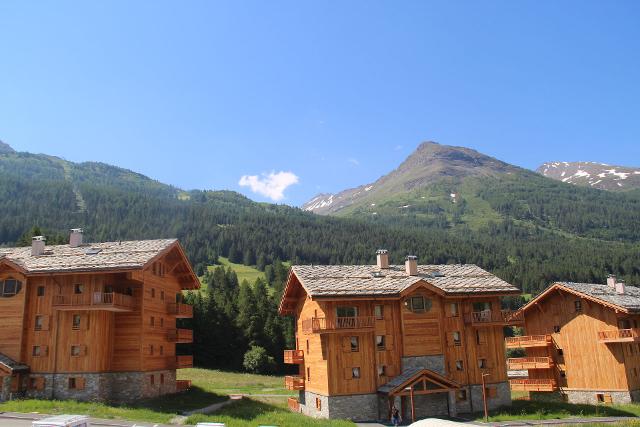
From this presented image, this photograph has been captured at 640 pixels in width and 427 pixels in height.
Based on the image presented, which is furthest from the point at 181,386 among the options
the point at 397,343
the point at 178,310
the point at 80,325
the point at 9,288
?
the point at 397,343

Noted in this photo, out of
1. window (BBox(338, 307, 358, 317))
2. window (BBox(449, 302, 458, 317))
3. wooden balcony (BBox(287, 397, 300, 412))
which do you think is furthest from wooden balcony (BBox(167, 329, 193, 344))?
window (BBox(449, 302, 458, 317))

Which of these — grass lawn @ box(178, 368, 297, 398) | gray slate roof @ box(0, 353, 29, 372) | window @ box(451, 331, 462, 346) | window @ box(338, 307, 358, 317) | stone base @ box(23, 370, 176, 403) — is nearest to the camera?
gray slate roof @ box(0, 353, 29, 372)

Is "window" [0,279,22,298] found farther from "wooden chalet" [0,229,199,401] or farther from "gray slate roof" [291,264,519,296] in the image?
"gray slate roof" [291,264,519,296]

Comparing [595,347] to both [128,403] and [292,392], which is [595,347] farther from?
[128,403]

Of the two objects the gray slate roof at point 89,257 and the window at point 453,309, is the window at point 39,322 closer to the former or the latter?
the gray slate roof at point 89,257

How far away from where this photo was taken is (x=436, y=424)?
2011 centimetres

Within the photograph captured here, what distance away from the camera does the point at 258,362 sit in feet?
265

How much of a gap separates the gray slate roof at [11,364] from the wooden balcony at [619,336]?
51.3 metres

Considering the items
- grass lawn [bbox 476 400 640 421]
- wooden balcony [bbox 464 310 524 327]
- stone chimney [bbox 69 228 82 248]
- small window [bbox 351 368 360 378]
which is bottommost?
grass lawn [bbox 476 400 640 421]

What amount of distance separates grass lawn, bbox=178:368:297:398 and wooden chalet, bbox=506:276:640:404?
27.1 metres

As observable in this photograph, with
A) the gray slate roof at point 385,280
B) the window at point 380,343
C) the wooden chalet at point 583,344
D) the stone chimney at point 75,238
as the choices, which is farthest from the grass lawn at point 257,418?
the wooden chalet at point 583,344

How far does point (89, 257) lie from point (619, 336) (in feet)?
159

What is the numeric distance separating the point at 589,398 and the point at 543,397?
4883mm

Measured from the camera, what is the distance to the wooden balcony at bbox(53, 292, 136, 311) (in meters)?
41.3
